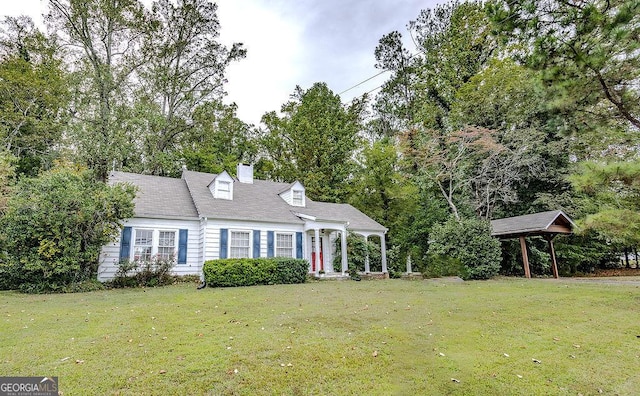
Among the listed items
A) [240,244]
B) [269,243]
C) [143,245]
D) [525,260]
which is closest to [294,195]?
[269,243]

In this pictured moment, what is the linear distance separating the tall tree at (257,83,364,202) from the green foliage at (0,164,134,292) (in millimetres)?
16795

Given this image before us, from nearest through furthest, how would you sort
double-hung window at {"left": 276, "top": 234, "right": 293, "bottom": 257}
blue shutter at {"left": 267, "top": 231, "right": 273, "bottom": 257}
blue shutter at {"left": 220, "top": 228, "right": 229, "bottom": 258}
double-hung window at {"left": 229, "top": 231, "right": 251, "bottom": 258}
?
blue shutter at {"left": 220, "top": 228, "right": 229, "bottom": 258}, double-hung window at {"left": 229, "top": 231, "right": 251, "bottom": 258}, blue shutter at {"left": 267, "top": 231, "right": 273, "bottom": 257}, double-hung window at {"left": 276, "top": 234, "right": 293, "bottom": 257}

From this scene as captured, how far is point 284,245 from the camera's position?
632 inches

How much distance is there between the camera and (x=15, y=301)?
28.3 feet

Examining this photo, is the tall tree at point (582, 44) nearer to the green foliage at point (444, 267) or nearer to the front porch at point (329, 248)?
the green foliage at point (444, 267)

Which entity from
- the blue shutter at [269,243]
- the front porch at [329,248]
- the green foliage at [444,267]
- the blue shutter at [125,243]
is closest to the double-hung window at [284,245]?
the blue shutter at [269,243]

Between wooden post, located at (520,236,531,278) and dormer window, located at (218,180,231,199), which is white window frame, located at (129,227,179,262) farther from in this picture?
wooden post, located at (520,236,531,278)

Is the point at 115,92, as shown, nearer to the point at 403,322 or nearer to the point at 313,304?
the point at 313,304

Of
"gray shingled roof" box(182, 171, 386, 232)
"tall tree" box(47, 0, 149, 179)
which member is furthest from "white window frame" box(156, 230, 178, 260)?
"tall tree" box(47, 0, 149, 179)

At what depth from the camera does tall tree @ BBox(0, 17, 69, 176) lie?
2058cm

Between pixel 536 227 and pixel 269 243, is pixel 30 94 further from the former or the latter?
pixel 536 227

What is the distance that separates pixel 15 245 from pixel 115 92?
49.3 ft

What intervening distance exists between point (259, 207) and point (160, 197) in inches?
177

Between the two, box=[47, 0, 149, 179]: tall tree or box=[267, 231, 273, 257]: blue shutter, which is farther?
box=[47, 0, 149, 179]: tall tree
